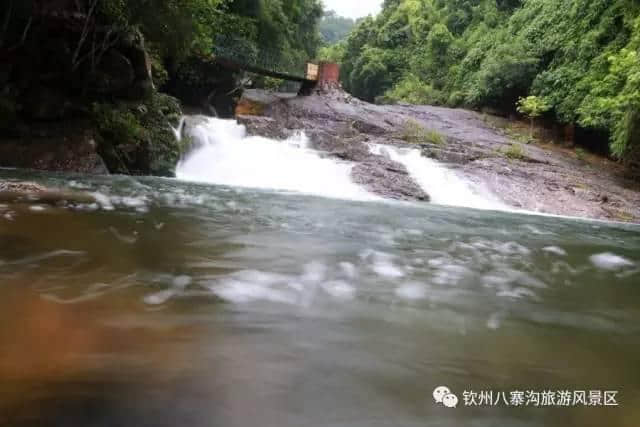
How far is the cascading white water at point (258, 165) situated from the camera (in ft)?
41.7

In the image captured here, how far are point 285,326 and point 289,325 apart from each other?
0.03m

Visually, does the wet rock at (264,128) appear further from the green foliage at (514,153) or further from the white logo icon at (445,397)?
the white logo icon at (445,397)

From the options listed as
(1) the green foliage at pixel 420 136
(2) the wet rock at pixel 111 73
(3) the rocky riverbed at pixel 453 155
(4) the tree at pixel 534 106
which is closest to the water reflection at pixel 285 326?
(2) the wet rock at pixel 111 73

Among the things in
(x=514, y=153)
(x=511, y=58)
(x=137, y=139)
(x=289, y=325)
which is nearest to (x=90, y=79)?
(x=137, y=139)

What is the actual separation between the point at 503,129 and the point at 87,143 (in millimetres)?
19596

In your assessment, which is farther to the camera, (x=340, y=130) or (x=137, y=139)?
(x=340, y=130)

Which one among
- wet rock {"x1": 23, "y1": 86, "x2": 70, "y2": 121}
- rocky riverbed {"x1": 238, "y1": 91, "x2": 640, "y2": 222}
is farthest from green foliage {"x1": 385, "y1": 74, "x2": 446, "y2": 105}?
wet rock {"x1": 23, "y1": 86, "x2": 70, "y2": 121}

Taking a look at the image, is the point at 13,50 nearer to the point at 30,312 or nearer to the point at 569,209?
the point at 30,312

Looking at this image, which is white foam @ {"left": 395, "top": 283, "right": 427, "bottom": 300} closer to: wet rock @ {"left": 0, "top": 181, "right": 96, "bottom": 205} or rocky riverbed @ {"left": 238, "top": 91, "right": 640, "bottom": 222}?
wet rock @ {"left": 0, "top": 181, "right": 96, "bottom": 205}

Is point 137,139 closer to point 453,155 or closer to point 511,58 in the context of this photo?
point 453,155

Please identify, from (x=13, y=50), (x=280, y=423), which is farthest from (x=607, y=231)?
(x=13, y=50)

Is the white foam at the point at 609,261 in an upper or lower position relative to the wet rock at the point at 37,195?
upper

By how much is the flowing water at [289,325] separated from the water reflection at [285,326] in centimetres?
1

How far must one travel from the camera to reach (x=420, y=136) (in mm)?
18469
